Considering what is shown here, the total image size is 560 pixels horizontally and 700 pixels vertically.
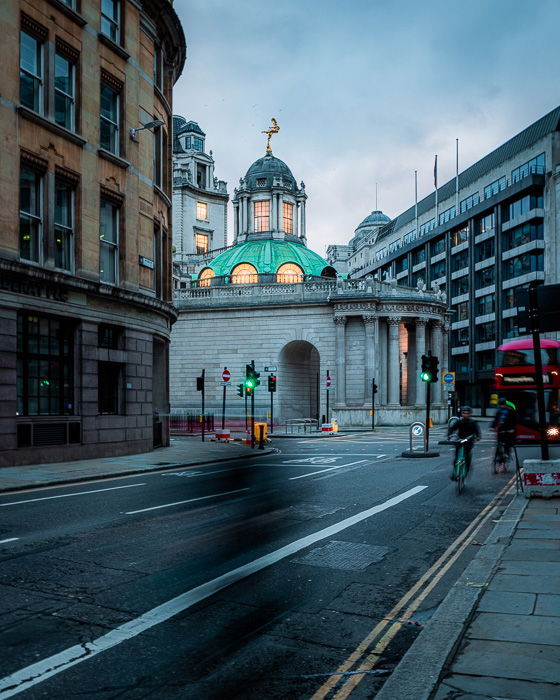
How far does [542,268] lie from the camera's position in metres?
68.8

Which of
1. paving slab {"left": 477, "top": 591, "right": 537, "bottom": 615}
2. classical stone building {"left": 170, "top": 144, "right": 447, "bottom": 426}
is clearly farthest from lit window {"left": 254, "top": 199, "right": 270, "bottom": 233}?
paving slab {"left": 477, "top": 591, "right": 537, "bottom": 615}

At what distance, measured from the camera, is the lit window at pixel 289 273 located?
67.9 metres

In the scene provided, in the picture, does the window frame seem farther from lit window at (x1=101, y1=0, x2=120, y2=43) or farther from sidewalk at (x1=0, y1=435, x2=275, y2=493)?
sidewalk at (x1=0, y1=435, x2=275, y2=493)

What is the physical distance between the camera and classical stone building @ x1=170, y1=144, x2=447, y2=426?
5922cm

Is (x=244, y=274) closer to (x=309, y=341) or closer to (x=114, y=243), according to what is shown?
(x=309, y=341)

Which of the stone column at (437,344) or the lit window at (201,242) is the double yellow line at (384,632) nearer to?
the stone column at (437,344)

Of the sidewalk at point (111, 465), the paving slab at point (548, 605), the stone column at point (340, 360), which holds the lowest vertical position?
the sidewalk at point (111, 465)

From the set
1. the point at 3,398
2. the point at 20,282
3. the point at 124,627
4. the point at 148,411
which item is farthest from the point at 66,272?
the point at 124,627

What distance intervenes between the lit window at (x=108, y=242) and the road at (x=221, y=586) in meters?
11.9

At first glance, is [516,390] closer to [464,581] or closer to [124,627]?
[464,581]

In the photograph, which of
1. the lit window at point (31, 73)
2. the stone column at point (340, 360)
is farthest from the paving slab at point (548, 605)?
the stone column at point (340, 360)

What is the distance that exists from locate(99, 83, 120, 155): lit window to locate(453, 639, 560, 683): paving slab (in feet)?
76.9

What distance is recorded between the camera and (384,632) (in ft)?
19.6

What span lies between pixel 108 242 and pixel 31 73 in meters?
6.24
